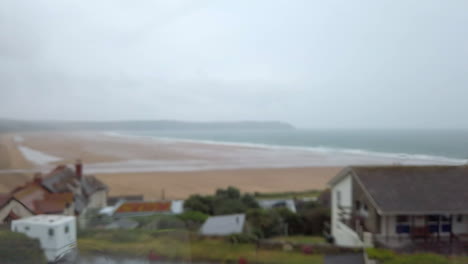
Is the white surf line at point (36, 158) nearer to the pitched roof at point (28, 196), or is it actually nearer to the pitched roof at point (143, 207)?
the pitched roof at point (143, 207)

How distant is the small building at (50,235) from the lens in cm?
156

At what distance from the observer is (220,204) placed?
1321 cm

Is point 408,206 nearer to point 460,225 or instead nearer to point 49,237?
point 460,225

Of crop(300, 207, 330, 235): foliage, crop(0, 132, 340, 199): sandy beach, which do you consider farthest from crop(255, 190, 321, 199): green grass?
crop(300, 207, 330, 235): foliage

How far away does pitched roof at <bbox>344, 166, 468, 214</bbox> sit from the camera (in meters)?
6.17

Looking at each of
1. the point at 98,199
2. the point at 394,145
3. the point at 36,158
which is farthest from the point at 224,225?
the point at 394,145

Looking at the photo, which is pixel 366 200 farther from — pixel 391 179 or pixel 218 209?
pixel 218 209

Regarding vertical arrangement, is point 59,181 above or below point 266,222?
above

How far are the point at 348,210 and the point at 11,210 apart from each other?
24.7 feet

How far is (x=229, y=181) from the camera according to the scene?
22.9 meters

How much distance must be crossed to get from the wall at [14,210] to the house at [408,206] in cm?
555

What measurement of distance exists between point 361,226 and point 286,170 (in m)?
21.0

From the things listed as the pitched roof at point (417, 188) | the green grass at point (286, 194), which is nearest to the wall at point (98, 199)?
the green grass at point (286, 194)

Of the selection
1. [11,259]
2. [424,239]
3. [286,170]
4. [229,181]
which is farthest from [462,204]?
[286,170]
